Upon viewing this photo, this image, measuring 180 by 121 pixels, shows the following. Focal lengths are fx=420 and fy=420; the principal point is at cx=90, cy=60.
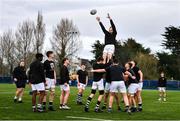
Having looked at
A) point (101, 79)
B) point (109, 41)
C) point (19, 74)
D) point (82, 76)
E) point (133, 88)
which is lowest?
point (133, 88)

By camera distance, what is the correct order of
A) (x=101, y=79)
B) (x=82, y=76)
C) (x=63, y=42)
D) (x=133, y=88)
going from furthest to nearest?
(x=63, y=42)
(x=82, y=76)
(x=133, y=88)
(x=101, y=79)

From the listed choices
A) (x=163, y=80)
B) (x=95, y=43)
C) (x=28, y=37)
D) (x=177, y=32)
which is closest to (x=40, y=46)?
(x=28, y=37)

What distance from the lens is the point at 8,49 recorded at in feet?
303

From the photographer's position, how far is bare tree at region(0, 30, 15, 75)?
9169 cm

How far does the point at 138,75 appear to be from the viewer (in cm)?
1873

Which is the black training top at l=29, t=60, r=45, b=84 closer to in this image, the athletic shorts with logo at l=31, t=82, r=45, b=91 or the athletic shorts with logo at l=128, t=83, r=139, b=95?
the athletic shorts with logo at l=31, t=82, r=45, b=91

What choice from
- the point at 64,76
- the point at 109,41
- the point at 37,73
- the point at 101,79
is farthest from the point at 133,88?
the point at 37,73

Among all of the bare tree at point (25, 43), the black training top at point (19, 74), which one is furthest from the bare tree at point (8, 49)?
the black training top at point (19, 74)

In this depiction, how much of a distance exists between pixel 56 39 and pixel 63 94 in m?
70.5

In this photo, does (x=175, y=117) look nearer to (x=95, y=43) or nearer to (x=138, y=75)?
(x=138, y=75)

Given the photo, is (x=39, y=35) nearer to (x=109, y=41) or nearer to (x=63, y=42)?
(x=63, y=42)

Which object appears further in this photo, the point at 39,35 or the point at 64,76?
the point at 39,35

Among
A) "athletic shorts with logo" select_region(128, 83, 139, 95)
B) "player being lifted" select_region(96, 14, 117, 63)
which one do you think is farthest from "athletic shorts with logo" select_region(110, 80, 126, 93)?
"player being lifted" select_region(96, 14, 117, 63)

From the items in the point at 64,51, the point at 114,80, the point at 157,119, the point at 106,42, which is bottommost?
the point at 157,119
